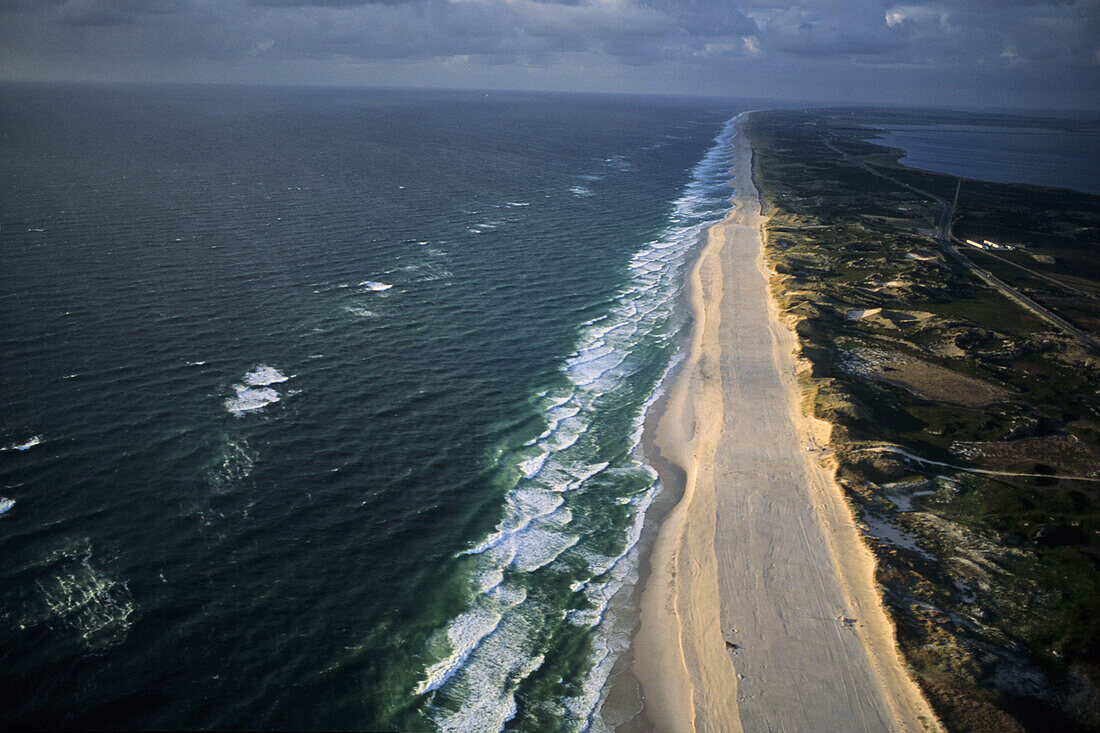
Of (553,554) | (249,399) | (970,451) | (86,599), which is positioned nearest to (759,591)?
(553,554)

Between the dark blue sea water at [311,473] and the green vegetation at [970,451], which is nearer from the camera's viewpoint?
the dark blue sea water at [311,473]

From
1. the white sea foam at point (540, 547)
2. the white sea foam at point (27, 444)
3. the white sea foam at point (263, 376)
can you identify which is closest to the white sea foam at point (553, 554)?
the white sea foam at point (540, 547)

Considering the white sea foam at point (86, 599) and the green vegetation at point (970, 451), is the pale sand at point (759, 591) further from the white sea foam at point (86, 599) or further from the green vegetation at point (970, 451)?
the white sea foam at point (86, 599)

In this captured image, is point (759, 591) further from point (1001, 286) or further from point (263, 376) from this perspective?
point (1001, 286)

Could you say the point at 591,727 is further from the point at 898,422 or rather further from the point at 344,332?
the point at 344,332

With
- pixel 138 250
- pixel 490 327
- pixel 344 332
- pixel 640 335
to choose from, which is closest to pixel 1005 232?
pixel 640 335

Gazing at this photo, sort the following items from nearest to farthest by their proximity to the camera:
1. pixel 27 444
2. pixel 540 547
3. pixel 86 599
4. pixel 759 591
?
pixel 86 599, pixel 759 591, pixel 540 547, pixel 27 444
